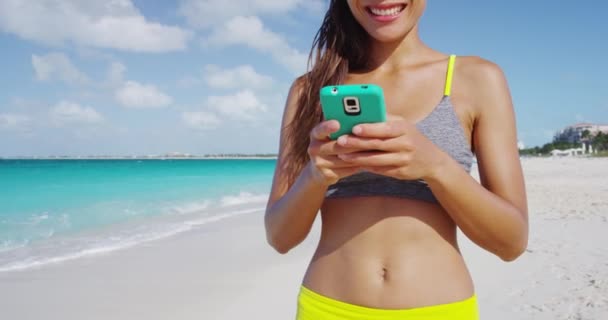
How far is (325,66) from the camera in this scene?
1.88 metres

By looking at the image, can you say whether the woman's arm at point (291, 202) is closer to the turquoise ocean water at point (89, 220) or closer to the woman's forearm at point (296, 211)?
the woman's forearm at point (296, 211)

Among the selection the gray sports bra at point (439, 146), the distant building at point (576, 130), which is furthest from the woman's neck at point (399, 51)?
the distant building at point (576, 130)

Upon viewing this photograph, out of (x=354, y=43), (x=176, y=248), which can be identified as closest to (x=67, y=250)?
(x=176, y=248)

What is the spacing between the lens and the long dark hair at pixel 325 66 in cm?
180

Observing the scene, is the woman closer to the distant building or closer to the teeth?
the teeth

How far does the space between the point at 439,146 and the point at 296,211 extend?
477mm

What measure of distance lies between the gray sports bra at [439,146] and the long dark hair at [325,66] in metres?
0.26

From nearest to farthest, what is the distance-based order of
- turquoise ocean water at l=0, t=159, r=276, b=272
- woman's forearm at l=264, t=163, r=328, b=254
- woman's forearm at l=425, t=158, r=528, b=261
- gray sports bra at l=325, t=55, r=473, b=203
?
1. woman's forearm at l=425, t=158, r=528, b=261
2. woman's forearm at l=264, t=163, r=328, b=254
3. gray sports bra at l=325, t=55, r=473, b=203
4. turquoise ocean water at l=0, t=159, r=276, b=272

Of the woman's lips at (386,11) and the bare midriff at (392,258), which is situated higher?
the woman's lips at (386,11)

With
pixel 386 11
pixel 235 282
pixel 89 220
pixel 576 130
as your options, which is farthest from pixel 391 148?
pixel 576 130

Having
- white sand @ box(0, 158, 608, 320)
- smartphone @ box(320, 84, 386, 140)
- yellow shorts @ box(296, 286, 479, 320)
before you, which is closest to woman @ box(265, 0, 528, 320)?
yellow shorts @ box(296, 286, 479, 320)

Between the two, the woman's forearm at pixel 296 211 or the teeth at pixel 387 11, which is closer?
the woman's forearm at pixel 296 211

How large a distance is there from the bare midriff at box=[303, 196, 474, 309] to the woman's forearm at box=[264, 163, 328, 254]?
12 centimetres

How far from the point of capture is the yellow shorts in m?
1.46
